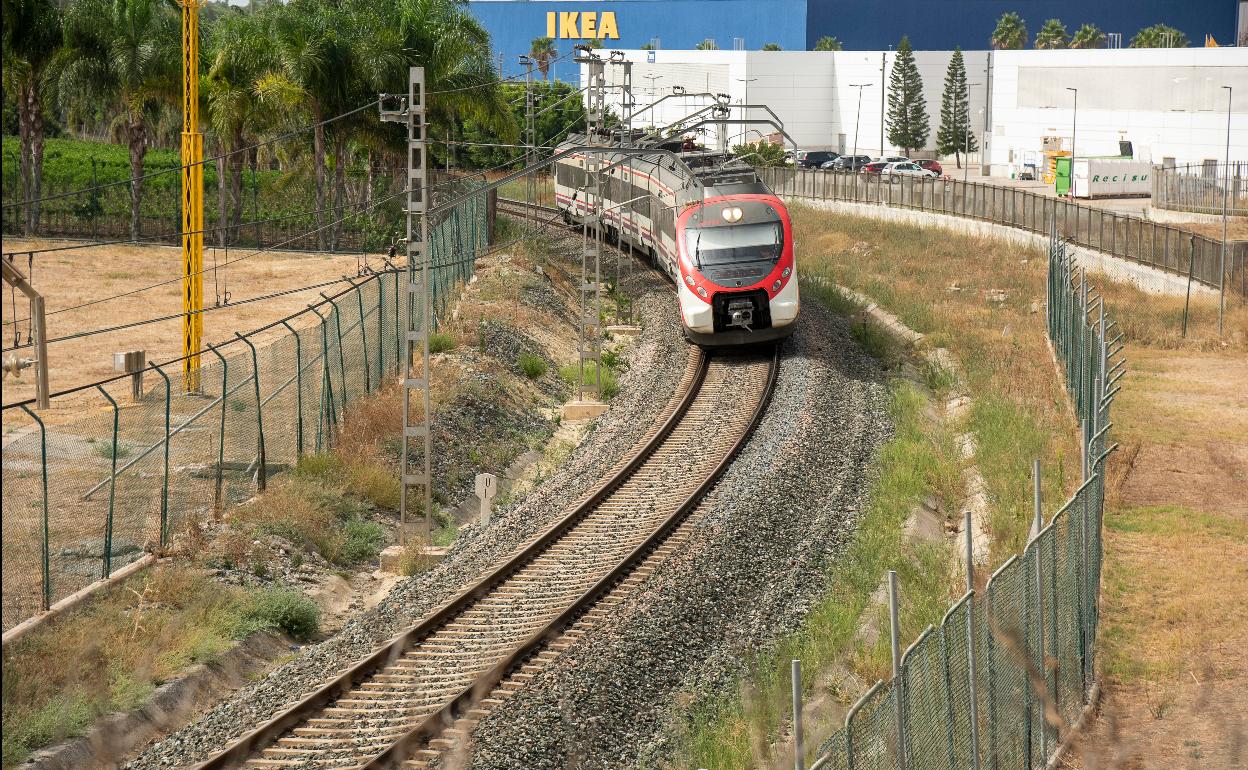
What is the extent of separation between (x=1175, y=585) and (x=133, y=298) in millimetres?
32332

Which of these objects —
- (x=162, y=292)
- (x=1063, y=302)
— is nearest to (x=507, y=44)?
(x=162, y=292)

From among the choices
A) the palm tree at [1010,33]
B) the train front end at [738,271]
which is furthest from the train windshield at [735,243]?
the palm tree at [1010,33]

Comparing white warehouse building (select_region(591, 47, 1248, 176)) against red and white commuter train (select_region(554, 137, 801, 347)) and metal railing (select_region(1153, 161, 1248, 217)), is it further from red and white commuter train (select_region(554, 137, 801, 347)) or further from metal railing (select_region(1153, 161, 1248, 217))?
red and white commuter train (select_region(554, 137, 801, 347))

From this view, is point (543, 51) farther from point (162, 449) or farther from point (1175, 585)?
point (1175, 585)

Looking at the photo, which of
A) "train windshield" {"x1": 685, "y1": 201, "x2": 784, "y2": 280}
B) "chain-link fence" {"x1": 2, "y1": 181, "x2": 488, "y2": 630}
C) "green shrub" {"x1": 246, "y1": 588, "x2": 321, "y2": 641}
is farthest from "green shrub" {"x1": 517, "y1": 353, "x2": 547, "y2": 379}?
"green shrub" {"x1": 246, "y1": 588, "x2": 321, "y2": 641}

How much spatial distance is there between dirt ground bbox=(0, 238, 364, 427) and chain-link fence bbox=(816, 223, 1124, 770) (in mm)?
18384

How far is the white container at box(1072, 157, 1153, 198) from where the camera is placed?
6881 cm

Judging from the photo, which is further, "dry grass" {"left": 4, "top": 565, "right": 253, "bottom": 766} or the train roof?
the train roof

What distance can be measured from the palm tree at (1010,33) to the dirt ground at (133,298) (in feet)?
230

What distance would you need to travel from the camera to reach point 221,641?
15102mm

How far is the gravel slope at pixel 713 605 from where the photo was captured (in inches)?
489

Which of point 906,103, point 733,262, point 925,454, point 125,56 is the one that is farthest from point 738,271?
point 906,103

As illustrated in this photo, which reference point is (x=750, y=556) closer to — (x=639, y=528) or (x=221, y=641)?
(x=639, y=528)

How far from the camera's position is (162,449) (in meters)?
17.9
